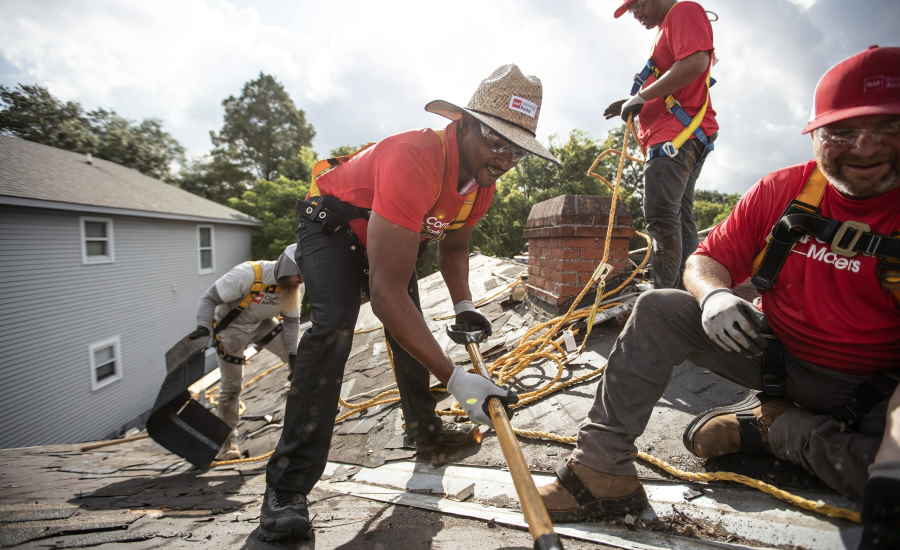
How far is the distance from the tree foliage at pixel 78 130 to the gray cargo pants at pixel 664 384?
112 ft

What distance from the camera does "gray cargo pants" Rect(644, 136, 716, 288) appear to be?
2740 millimetres

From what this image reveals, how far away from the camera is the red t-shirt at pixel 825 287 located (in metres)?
1.38

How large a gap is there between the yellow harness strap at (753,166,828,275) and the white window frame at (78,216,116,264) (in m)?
13.8

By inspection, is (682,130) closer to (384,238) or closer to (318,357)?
(384,238)

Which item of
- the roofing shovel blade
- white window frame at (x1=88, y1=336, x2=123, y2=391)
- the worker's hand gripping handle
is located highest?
the worker's hand gripping handle

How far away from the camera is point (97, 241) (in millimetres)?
10820

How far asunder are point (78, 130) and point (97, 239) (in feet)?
72.0

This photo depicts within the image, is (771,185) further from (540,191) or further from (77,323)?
(540,191)

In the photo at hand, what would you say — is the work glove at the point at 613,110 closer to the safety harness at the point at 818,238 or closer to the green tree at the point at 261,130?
the safety harness at the point at 818,238

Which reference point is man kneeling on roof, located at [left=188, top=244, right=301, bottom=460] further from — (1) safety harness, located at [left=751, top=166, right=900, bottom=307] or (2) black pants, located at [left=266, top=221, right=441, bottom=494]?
(1) safety harness, located at [left=751, top=166, right=900, bottom=307]

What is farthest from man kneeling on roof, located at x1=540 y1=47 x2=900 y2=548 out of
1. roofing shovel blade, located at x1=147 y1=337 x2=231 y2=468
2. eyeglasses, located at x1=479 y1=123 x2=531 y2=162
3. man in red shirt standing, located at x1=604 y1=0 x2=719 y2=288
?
roofing shovel blade, located at x1=147 y1=337 x2=231 y2=468

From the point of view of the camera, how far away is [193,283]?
47.9 feet

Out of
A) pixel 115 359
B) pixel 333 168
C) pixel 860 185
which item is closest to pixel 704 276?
pixel 860 185

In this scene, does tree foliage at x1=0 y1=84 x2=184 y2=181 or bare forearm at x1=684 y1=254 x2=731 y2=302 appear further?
tree foliage at x1=0 y1=84 x2=184 y2=181
